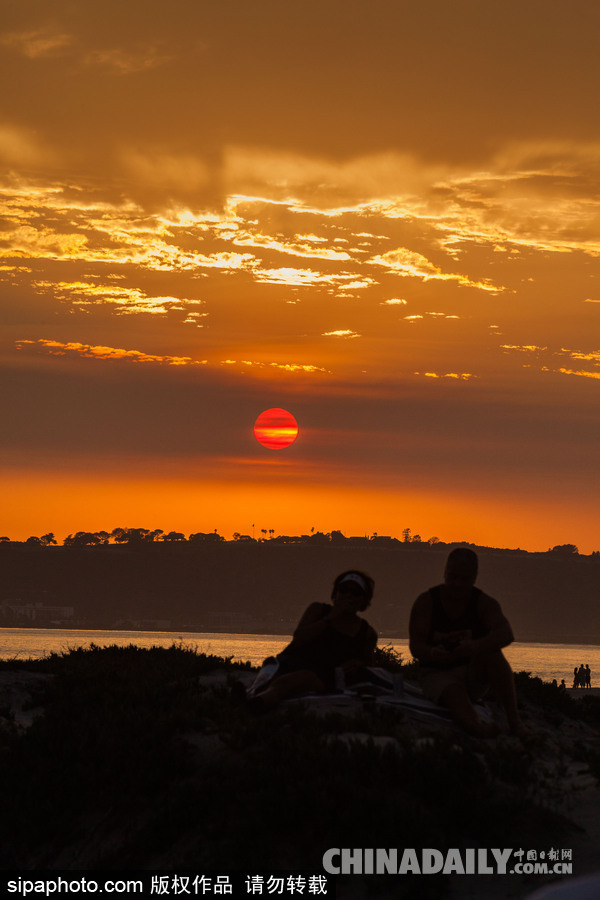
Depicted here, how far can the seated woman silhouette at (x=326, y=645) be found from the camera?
1134 centimetres

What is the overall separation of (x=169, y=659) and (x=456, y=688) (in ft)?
23.4

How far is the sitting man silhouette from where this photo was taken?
35.2ft

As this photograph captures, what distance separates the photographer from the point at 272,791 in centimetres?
906

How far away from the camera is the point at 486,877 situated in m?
8.45

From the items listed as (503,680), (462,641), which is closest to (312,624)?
(462,641)

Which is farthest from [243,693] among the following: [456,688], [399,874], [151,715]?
[399,874]

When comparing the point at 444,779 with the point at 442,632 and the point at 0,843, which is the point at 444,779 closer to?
the point at 442,632

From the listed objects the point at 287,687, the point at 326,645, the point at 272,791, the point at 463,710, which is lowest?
the point at 272,791

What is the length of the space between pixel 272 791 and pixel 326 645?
2.79 m

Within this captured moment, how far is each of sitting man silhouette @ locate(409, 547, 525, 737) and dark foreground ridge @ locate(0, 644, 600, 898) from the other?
0.35m

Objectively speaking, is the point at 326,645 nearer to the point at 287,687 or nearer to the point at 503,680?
the point at 287,687

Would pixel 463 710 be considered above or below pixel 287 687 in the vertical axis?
below

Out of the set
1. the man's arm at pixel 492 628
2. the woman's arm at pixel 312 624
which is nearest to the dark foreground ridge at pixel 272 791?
the woman's arm at pixel 312 624

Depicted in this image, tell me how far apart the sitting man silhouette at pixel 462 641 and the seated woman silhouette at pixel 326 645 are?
2.45 ft
